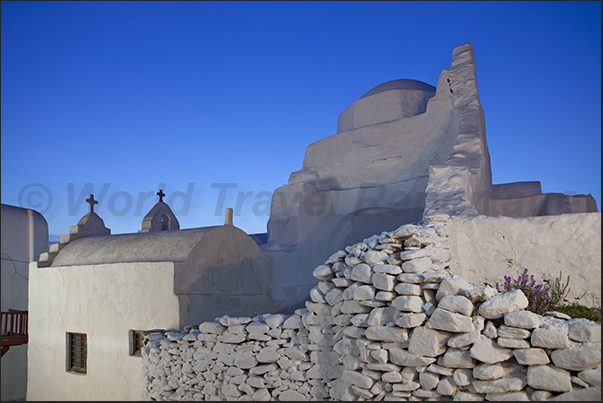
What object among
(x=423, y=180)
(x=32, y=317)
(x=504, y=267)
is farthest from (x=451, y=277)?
(x=32, y=317)

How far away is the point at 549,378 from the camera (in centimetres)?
298

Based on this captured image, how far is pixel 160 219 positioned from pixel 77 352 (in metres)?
4.27

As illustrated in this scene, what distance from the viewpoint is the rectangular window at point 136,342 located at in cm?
734

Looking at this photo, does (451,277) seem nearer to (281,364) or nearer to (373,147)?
(281,364)

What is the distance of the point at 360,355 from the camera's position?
3988 mm

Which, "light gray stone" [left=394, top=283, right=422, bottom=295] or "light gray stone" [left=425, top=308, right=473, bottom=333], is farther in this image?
"light gray stone" [left=394, top=283, right=422, bottom=295]

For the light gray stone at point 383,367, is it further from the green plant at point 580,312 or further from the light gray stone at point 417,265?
the green plant at point 580,312

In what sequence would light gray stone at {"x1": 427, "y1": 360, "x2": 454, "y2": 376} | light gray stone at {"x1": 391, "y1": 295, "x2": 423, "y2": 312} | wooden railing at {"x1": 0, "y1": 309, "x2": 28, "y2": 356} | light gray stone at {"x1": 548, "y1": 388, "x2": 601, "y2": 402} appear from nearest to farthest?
1. light gray stone at {"x1": 548, "y1": 388, "x2": 601, "y2": 402}
2. light gray stone at {"x1": 427, "y1": 360, "x2": 454, "y2": 376}
3. light gray stone at {"x1": 391, "y1": 295, "x2": 423, "y2": 312}
4. wooden railing at {"x1": 0, "y1": 309, "x2": 28, "y2": 356}

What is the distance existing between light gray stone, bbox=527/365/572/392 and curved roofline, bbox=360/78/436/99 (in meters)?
12.1

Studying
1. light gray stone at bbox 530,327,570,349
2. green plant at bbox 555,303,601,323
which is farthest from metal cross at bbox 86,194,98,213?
light gray stone at bbox 530,327,570,349

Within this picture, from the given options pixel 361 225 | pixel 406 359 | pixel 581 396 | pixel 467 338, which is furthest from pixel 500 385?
pixel 361 225

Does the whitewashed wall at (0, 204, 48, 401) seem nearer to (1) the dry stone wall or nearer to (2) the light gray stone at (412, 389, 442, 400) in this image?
(1) the dry stone wall

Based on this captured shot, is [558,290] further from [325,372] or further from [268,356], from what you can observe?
[268,356]

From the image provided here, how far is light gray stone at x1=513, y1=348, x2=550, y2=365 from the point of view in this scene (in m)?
3.03
